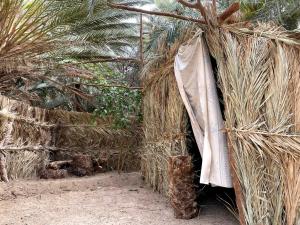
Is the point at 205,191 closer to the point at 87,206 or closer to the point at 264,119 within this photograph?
the point at 87,206

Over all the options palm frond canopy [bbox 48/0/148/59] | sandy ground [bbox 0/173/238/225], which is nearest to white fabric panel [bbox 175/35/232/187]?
sandy ground [bbox 0/173/238/225]

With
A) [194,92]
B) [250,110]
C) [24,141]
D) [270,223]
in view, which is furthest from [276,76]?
[24,141]

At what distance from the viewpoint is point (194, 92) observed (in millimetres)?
3930

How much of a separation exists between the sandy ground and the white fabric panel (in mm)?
779

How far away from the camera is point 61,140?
26.2 ft

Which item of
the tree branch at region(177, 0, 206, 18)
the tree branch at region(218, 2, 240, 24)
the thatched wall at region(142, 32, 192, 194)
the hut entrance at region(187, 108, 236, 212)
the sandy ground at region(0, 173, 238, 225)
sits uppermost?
the tree branch at region(177, 0, 206, 18)

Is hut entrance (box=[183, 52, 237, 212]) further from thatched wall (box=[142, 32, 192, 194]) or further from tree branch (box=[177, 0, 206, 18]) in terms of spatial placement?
tree branch (box=[177, 0, 206, 18])

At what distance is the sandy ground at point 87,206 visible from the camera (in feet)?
12.7

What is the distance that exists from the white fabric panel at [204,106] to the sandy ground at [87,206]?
0.78 meters

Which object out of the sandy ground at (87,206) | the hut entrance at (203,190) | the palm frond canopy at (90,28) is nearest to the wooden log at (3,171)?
the sandy ground at (87,206)

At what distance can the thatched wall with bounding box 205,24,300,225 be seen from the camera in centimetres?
285

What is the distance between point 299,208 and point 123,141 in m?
5.72

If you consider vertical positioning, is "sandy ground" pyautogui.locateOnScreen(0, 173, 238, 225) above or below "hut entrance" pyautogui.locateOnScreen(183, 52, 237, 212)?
below

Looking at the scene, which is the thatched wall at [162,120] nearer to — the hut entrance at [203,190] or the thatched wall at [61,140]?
the hut entrance at [203,190]
